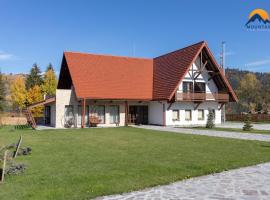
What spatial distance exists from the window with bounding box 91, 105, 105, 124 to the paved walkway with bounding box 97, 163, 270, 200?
20445mm

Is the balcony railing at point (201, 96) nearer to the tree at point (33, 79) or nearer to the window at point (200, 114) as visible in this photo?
the window at point (200, 114)

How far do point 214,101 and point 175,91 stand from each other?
18.9 feet

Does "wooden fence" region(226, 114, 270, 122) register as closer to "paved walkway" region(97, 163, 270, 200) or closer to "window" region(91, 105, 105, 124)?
"window" region(91, 105, 105, 124)

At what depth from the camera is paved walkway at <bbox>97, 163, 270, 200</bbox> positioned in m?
5.75

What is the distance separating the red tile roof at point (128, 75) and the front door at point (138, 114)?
1.80m

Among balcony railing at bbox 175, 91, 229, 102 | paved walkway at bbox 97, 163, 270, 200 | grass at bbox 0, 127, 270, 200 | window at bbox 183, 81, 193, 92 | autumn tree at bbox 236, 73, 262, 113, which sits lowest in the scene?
paved walkway at bbox 97, 163, 270, 200

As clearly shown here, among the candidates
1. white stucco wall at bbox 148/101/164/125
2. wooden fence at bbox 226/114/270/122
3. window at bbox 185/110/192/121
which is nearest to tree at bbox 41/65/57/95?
white stucco wall at bbox 148/101/164/125

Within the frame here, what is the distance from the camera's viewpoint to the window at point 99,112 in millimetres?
27359

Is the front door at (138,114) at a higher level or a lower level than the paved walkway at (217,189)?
higher

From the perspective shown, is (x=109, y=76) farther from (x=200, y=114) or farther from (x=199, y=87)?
(x=200, y=114)

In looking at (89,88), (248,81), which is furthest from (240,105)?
(89,88)

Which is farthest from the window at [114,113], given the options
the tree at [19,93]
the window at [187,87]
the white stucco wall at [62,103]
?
the tree at [19,93]

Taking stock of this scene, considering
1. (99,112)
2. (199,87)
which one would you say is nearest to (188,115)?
(199,87)

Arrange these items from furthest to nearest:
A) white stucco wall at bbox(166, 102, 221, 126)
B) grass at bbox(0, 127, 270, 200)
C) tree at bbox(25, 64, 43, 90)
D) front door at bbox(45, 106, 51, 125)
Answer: tree at bbox(25, 64, 43, 90)
front door at bbox(45, 106, 51, 125)
white stucco wall at bbox(166, 102, 221, 126)
grass at bbox(0, 127, 270, 200)
